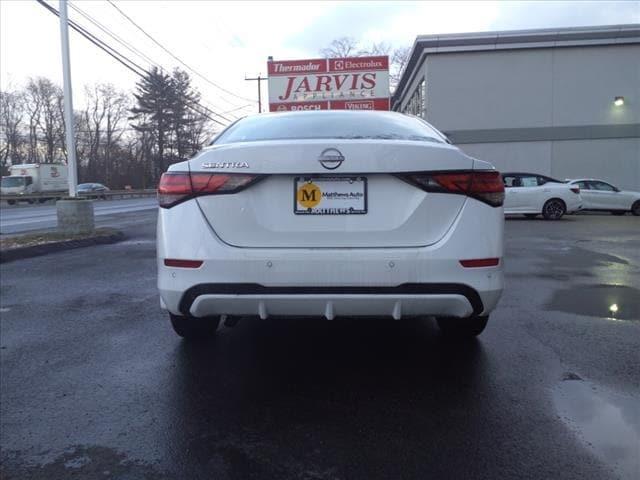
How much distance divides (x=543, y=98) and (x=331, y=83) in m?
11.6

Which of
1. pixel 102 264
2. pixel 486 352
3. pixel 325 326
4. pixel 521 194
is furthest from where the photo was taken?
pixel 521 194

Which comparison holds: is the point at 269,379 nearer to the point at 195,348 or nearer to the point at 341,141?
the point at 195,348

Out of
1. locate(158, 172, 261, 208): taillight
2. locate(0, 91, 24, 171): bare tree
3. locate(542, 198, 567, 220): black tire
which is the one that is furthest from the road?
locate(0, 91, 24, 171): bare tree

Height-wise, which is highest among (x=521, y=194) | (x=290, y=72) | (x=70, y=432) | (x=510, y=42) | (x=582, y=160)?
(x=510, y=42)

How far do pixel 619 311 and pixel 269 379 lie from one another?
3497 mm

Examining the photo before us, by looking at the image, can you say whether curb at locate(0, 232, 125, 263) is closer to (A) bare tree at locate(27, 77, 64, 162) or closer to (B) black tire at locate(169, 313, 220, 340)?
(B) black tire at locate(169, 313, 220, 340)

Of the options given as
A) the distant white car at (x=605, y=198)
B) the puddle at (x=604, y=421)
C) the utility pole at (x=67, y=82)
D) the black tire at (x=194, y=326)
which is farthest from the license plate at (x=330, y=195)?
the distant white car at (x=605, y=198)

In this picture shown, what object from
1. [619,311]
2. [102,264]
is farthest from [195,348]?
[102,264]

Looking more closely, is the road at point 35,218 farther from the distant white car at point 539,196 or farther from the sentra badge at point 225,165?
the distant white car at point 539,196

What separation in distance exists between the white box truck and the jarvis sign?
30.0m

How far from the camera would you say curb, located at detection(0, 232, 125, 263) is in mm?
8492

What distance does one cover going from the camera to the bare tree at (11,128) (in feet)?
206

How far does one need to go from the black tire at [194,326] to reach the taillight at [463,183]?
1864 millimetres

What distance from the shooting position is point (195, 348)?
3812 mm
